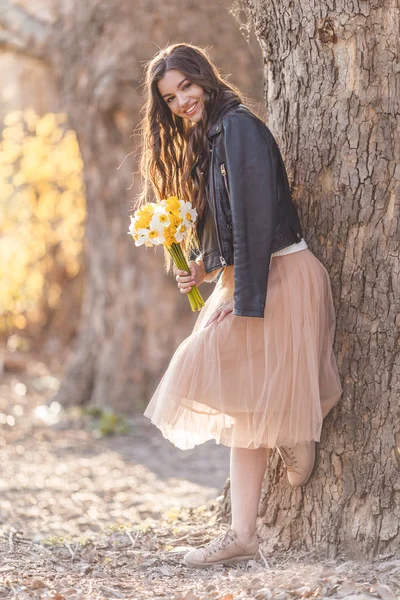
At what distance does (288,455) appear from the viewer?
3104 millimetres

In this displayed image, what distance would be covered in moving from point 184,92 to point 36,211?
7.41m

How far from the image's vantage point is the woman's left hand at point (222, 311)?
301 centimetres

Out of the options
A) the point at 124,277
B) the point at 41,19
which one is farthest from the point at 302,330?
the point at 41,19

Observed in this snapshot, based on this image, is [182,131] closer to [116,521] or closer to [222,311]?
[222,311]

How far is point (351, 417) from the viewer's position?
3045 mm

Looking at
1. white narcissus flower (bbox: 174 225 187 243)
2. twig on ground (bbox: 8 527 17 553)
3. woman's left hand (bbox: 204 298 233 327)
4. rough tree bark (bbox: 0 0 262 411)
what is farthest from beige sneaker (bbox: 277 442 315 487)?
rough tree bark (bbox: 0 0 262 411)

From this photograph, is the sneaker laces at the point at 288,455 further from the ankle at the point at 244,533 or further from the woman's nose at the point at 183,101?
the woman's nose at the point at 183,101

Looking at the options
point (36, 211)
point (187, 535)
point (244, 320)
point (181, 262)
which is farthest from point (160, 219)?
point (36, 211)

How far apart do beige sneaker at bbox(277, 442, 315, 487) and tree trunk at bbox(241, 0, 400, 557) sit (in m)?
0.06

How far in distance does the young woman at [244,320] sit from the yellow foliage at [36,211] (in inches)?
268

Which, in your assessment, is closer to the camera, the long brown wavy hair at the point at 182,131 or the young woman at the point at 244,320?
the young woman at the point at 244,320

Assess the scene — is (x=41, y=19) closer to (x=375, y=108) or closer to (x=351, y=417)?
(x=375, y=108)

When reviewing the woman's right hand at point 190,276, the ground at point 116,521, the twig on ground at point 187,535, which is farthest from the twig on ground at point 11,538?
the woman's right hand at point 190,276

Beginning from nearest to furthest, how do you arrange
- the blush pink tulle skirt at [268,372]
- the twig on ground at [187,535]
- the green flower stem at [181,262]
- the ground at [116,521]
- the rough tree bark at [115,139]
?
the ground at [116,521], the blush pink tulle skirt at [268,372], the green flower stem at [181,262], the twig on ground at [187,535], the rough tree bark at [115,139]
